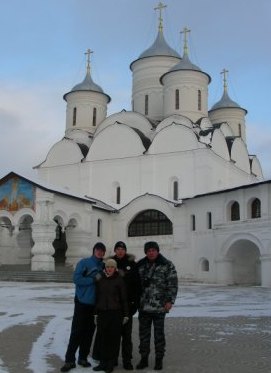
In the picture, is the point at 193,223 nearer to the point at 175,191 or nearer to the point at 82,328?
the point at 175,191

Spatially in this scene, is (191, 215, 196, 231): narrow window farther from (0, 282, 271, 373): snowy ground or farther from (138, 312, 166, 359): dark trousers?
(138, 312, 166, 359): dark trousers

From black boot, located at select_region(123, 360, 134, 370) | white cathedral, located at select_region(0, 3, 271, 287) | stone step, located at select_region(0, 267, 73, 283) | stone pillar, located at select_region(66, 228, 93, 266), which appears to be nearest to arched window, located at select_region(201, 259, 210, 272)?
white cathedral, located at select_region(0, 3, 271, 287)

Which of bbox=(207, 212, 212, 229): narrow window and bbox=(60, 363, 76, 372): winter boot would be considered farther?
bbox=(207, 212, 212, 229): narrow window

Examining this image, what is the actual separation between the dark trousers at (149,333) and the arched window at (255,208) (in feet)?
61.1

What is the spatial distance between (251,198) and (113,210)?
28.5ft

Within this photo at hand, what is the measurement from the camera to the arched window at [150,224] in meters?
28.0

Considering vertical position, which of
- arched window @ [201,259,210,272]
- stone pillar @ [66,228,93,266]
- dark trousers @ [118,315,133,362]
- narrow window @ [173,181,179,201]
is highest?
narrow window @ [173,181,179,201]

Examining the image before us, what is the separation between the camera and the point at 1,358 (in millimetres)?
5953

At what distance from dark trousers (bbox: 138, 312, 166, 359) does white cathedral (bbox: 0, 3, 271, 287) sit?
56.4ft

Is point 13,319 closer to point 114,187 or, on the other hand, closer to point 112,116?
point 114,187

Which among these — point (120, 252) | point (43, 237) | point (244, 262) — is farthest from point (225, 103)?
point (120, 252)

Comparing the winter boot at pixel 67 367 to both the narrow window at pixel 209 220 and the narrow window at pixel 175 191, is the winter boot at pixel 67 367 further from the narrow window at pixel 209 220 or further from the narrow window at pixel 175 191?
the narrow window at pixel 175 191

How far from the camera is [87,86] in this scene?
3709cm

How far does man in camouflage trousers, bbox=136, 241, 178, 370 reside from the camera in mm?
5832
